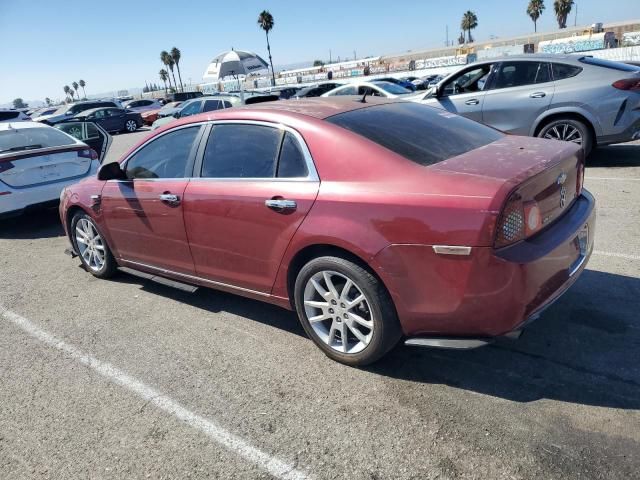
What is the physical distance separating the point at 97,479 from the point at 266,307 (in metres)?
1.92

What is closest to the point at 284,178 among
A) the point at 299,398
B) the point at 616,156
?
the point at 299,398

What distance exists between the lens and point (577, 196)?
3.23 m

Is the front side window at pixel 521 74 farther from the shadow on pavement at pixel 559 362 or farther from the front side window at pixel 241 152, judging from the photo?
the front side window at pixel 241 152

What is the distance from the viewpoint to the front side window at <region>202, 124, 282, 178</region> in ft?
11.0

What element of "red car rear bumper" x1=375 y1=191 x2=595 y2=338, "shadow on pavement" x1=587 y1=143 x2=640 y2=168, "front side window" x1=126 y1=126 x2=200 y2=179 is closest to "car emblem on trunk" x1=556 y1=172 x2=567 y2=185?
"red car rear bumper" x1=375 y1=191 x2=595 y2=338

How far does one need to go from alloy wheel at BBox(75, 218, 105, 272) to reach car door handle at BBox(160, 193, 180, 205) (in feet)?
4.32

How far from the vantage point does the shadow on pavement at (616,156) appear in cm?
783

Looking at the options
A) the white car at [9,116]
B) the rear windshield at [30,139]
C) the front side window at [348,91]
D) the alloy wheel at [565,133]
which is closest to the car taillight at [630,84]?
the alloy wheel at [565,133]

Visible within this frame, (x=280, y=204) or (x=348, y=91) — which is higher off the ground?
(x=348, y=91)

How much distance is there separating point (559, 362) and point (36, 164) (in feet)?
22.5

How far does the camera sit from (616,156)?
27.5 feet

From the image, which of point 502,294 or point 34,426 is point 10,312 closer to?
point 34,426

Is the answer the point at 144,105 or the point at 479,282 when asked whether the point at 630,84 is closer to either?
the point at 479,282

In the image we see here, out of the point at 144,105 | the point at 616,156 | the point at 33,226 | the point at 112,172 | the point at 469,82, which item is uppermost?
the point at 469,82
